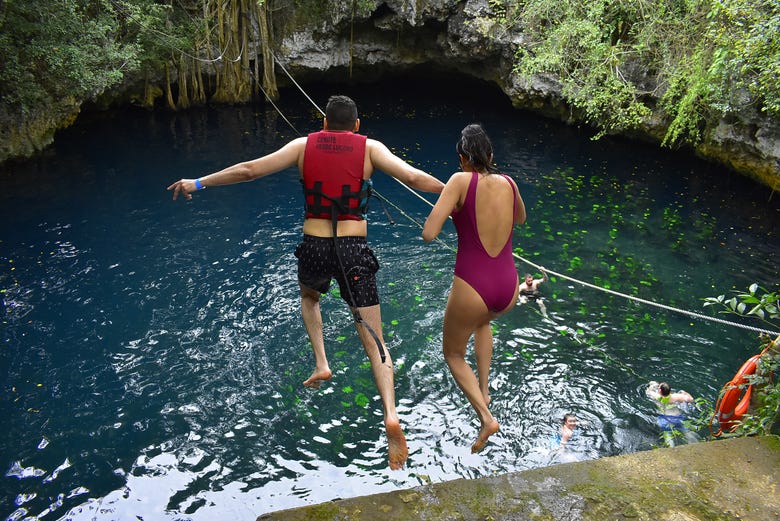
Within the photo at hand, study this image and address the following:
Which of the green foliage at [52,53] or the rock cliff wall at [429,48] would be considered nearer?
the green foliage at [52,53]

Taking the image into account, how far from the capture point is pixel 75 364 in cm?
610

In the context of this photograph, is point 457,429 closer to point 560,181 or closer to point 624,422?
point 624,422

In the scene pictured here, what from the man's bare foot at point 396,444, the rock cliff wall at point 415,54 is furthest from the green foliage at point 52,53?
the man's bare foot at point 396,444

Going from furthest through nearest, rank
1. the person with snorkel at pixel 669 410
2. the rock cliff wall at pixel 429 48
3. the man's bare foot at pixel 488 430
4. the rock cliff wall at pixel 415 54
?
the rock cliff wall at pixel 429 48 → the rock cliff wall at pixel 415 54 → the person with snorkel at pixel 669 410 → the man's bare foot at pixel 488 430

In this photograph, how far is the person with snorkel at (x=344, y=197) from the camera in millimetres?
3600

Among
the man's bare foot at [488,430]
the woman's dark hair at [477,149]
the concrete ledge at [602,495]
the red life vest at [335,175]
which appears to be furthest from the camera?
the man's bare foot at [488,430]

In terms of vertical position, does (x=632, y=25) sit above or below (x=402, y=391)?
above

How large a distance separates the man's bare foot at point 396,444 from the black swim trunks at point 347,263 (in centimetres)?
82

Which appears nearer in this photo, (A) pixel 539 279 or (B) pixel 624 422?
(B) pixel 624 422

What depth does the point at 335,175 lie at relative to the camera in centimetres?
368

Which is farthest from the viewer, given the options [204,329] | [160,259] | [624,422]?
[160,259]

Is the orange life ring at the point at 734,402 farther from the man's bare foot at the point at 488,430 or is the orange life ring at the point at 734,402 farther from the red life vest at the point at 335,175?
the red life vest at the point at 335,175

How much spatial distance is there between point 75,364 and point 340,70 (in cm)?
1566

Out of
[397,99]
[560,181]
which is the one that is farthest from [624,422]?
[397,99]
